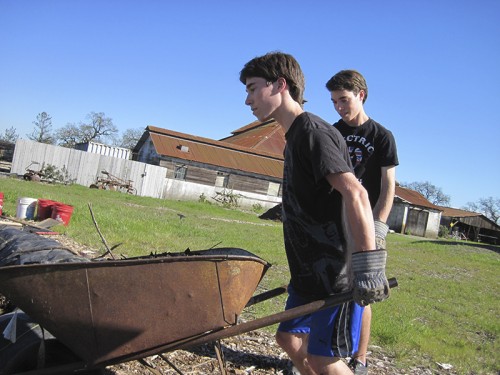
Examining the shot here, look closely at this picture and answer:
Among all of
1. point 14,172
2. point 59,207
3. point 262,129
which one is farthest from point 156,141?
point 59,207

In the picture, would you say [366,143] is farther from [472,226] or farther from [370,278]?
[472,226]

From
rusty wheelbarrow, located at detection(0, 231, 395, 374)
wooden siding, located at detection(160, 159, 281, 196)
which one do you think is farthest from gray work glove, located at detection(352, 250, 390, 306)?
wooden siding, located at detection(160, 159, 281, 196)

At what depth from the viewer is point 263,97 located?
2318mm

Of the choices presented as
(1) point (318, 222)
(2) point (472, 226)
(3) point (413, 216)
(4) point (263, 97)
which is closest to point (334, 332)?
(1) point (318, 222)

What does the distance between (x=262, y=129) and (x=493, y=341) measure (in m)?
36.8

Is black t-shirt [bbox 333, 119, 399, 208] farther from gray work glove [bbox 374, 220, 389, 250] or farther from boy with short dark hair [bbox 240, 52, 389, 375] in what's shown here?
boy with short dark hair [bbox 240, 52, 389, 375]

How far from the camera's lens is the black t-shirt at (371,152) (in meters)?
3.35

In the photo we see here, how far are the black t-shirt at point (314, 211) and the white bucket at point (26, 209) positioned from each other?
8.57 meters

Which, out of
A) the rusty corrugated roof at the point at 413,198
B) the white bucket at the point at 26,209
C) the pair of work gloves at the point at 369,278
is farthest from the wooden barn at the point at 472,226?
the pair of work gloves at the point at 369,278

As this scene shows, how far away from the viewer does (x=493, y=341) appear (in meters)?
5.41

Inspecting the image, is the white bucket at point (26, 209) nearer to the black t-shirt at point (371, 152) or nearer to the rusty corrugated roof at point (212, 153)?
the black t-shirt at point (371, 152)

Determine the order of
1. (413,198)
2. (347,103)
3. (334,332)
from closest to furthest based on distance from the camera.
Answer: (334,332) → (347,103) → (413,198)

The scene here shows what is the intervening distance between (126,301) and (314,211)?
39.0 inches

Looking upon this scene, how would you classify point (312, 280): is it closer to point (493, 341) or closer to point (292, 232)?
point (292, 232)
